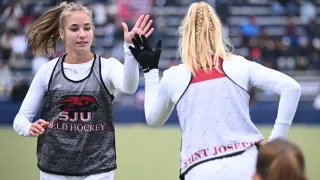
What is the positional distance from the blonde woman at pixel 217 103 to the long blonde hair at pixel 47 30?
1.53 m

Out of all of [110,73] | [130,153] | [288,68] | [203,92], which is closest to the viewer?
[203,92]

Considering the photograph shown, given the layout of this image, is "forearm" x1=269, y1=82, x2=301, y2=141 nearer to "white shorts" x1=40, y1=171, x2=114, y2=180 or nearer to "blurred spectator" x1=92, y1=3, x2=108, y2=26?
"white shorts" x1=40, y1=171, x2=114, y2=180

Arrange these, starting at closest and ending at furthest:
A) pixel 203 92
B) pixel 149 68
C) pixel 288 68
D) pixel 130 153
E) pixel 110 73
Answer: pixel 203 92 → pixel 149 68 → pixel 110 73 → pixel 130 153 → pixel 288 68

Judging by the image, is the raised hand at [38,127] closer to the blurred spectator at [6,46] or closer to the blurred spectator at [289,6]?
the blurred spectator at [6,46]

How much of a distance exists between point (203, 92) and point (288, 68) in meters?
17.8

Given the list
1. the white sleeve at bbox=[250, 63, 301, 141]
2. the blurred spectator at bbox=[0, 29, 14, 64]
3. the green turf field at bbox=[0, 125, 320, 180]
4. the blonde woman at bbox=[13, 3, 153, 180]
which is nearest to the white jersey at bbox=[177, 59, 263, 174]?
the white sleeve at bbox=[250, 63, 301, 141]

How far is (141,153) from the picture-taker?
13.8m

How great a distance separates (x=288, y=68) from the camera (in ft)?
72.3

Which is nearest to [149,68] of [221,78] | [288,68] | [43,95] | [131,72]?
[131,72]

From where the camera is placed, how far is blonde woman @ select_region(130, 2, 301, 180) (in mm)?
4527

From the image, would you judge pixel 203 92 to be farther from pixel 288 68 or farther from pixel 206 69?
pixel 288 68

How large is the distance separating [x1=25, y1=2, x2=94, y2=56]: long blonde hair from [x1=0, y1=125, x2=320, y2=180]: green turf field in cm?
489

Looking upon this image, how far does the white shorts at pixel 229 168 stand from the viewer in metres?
4.45

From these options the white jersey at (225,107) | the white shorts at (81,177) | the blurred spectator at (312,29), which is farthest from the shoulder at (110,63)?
the blurred spectator at (312,29)
